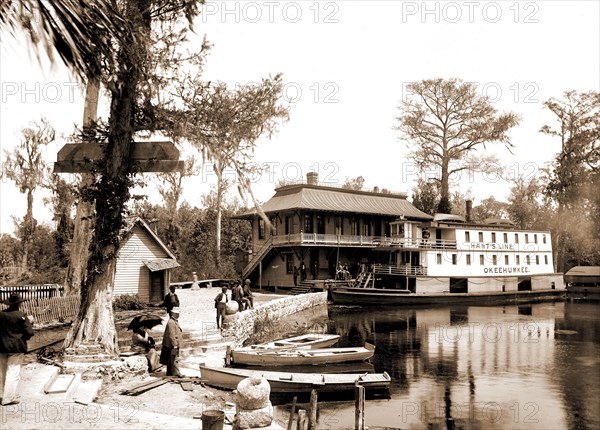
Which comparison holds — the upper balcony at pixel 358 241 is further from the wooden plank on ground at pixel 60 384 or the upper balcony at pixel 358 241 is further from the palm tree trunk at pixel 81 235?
the wooden plank on ground at pixel 60 384

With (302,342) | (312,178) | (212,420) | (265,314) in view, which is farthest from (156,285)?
(212,420)

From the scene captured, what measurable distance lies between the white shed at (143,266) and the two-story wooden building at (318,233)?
11580 millimetres

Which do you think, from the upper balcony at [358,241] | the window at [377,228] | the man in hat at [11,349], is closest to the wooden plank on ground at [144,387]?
the man in hat at [11,349]

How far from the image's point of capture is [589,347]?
74.3 ft

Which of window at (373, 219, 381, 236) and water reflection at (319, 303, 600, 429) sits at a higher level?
window at (373, 219, 381, 236)

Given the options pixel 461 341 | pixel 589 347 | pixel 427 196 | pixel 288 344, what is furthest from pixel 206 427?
pixel 427 196

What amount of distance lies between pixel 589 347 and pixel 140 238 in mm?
24163

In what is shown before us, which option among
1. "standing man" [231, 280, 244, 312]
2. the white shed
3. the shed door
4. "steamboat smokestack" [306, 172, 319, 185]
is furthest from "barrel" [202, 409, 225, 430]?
"steamboat smokestack" [306, 172, 319, 185]

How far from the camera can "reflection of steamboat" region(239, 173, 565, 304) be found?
40438mm

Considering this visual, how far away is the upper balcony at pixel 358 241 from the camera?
129 ft

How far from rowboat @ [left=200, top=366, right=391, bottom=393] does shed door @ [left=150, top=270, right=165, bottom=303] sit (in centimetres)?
1703

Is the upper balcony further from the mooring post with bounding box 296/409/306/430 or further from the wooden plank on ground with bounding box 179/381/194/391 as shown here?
the mooring post with bounding box 296/409/306/430

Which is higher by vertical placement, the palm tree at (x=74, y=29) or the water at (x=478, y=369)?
the palm tree at (x=74, y=29)

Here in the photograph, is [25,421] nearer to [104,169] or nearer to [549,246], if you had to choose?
[104,169]
